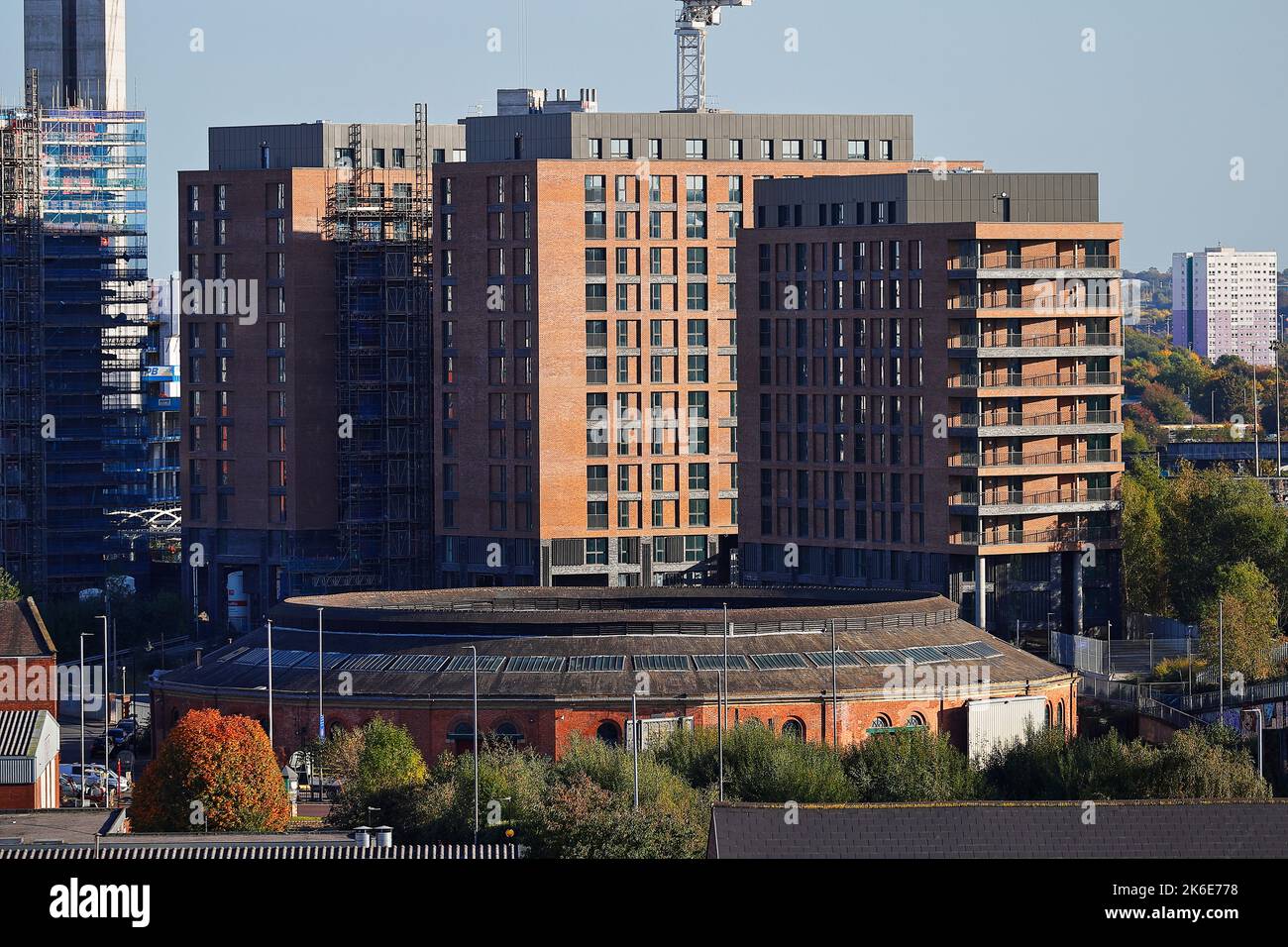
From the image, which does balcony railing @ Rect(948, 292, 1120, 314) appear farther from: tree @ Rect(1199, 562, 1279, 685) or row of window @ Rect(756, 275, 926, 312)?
tree @ Rect(1199, 562, 1279, 685)

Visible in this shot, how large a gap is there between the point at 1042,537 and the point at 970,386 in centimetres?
893

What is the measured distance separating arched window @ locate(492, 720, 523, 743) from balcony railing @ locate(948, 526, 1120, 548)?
4127 cm

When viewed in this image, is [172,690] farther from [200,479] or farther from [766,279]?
[200,479]

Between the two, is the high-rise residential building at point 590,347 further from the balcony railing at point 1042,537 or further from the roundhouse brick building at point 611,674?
the roundhouse brick building at point 611,674

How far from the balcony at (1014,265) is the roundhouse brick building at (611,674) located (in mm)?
26419

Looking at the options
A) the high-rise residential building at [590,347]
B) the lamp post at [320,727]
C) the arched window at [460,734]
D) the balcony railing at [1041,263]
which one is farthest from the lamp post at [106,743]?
the balcony railing at [1041,263]

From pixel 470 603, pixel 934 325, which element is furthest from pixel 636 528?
pixel 470 603

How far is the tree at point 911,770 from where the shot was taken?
307 feet

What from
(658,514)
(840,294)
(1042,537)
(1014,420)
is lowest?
(1042,537)

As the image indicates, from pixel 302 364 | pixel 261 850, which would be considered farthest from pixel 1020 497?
pixel 261 850

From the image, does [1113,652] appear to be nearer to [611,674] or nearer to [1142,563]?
[1142,563]

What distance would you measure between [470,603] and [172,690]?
14767 mm

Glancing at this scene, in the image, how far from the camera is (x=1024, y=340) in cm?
14250
